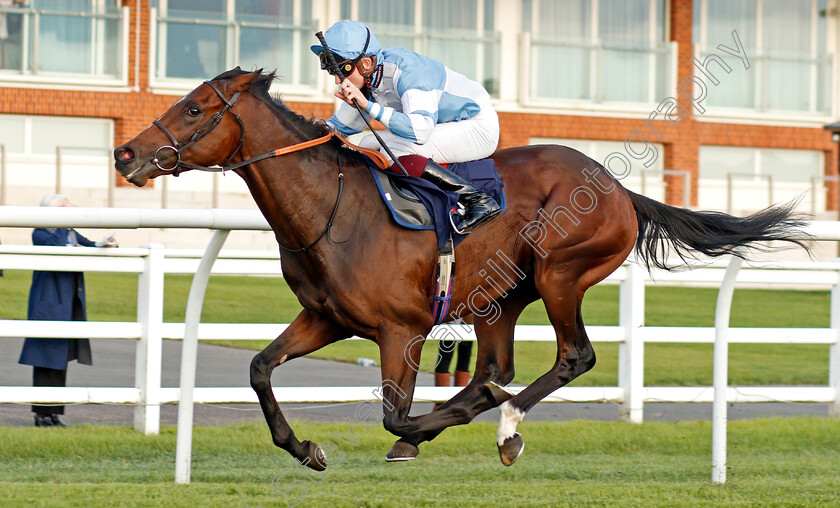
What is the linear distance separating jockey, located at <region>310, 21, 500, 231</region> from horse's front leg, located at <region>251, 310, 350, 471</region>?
2.34ft

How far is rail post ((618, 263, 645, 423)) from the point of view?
A: 291 inches

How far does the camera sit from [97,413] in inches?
291

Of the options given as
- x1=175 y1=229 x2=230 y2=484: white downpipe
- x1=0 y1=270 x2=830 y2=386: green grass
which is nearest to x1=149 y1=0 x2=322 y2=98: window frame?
x1=0 y1=270 x2=830 y2=386: green grass

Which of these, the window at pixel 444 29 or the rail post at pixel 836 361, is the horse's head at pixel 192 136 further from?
the window at pixel 444 29

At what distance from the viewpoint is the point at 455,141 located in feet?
15.0

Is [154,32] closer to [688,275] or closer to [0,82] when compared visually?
[0,82]

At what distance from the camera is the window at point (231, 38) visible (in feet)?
61.7

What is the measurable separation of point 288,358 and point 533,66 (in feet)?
58.0

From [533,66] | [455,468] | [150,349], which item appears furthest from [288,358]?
[533,66]

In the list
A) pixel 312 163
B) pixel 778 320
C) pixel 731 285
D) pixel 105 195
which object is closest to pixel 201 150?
pixel 312 163

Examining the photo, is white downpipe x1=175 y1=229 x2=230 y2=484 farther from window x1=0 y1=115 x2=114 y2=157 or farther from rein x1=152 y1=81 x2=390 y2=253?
window x1=0 y1=115 x2=114 y2=157

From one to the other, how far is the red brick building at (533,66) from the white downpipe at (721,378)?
504 inches

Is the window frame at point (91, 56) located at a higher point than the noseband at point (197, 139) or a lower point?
higher

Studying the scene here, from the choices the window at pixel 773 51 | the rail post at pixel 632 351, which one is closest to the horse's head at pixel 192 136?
the rail post at pixel 632 351
